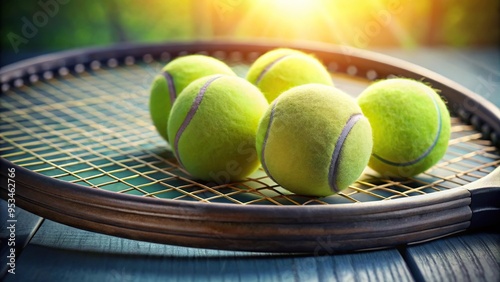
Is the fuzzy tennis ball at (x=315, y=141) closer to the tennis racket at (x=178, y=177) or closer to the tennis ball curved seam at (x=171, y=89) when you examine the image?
the tennis racket at (x=178, y=177)

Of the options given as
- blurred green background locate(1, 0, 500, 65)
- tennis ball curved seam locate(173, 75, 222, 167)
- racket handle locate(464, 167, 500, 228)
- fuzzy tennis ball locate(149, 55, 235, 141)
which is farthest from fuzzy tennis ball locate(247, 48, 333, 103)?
blurred green background locate(1, 0, 500, 65)

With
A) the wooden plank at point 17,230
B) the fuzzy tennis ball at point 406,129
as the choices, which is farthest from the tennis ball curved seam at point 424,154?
the wooden plank at point 17,230

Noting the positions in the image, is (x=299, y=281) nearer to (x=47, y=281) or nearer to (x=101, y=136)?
(x=47, y=281)

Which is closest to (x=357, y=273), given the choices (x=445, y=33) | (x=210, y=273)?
(x=210, y=273)

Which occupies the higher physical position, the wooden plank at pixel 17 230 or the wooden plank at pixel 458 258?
the wooden plank at pixel 458 258

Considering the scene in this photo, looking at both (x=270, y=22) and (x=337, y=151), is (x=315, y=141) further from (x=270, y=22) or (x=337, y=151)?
(x=270, y=22)
